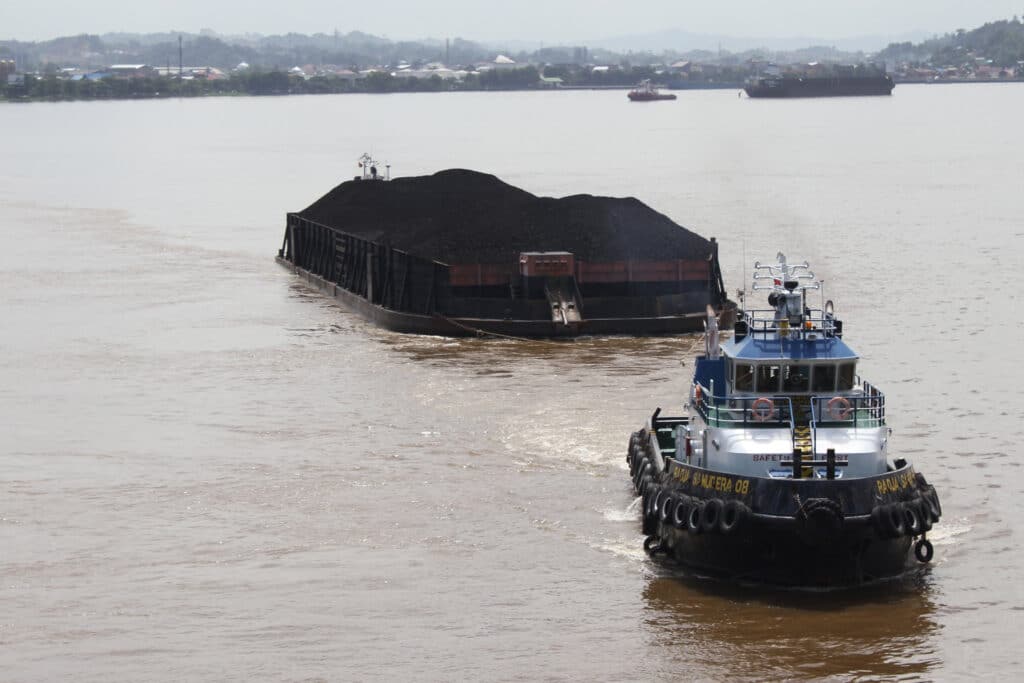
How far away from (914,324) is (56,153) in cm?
12785

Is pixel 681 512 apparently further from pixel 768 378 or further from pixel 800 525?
pixel 768 378

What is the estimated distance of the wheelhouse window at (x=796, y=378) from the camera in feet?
86.8

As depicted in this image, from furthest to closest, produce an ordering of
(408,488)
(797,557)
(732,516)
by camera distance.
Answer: (408,488) < (797,557) < (732,516)

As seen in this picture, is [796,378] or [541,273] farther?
[541,273]

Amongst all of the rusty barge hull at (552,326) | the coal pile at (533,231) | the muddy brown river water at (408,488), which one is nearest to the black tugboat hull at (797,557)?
the muddy brown river water at (408,488)

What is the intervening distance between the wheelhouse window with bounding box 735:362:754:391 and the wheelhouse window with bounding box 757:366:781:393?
12 centimetres

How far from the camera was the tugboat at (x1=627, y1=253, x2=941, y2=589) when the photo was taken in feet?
80.1

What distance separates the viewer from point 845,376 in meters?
26.5

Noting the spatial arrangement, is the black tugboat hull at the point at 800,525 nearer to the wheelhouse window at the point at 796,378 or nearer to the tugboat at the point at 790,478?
the tugboat at the point at 790,478

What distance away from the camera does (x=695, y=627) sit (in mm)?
24828

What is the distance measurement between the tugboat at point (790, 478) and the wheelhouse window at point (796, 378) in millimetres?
16

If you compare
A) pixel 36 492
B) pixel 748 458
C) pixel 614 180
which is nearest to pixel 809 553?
pixel 748 458

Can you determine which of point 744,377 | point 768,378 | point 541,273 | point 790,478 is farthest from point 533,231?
point 790,478

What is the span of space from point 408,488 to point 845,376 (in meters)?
9.75
